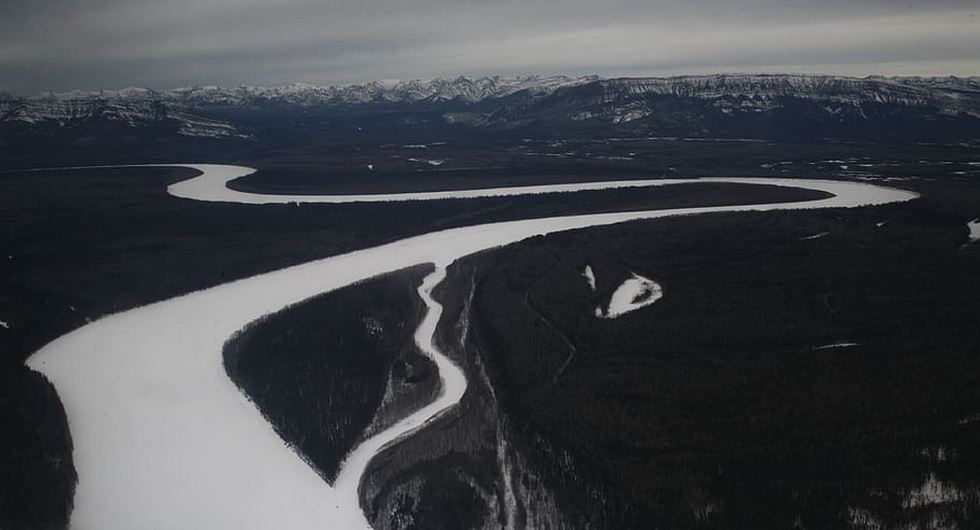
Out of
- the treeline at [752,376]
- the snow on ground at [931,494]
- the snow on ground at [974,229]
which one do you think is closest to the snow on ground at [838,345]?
the treeline at [752,376]

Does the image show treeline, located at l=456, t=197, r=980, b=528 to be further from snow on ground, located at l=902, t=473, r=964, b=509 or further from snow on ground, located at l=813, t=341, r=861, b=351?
snow on ground, located at l=813, t=341, r=861, b=351

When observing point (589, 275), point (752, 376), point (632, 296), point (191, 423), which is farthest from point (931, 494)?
point (589, 275)

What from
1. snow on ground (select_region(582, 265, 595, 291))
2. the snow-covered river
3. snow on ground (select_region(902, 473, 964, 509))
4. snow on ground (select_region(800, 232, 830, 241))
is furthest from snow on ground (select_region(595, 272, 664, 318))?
snow on ground (select_region(902, 473, 964, 509))

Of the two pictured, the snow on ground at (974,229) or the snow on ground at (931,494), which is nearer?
the snow on ground at (931,494)

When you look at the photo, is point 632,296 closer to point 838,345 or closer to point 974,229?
point 838,345

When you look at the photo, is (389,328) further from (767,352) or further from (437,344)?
(767,352)

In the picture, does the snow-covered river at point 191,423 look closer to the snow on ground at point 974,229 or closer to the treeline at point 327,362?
the treeline at point 327,362
